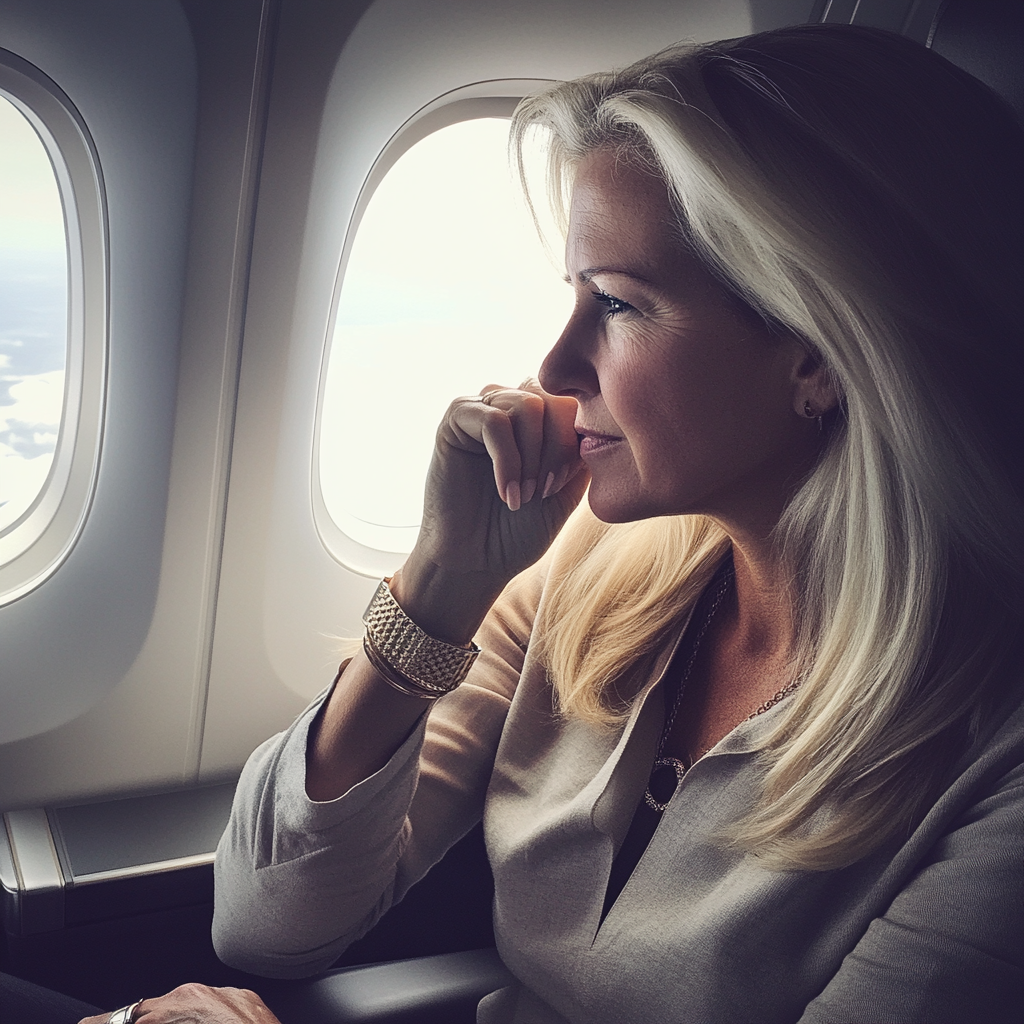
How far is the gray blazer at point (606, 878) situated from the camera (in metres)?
0.84

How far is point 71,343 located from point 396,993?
1.14m

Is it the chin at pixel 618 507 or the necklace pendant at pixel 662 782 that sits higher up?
the chin at pixel 618 507

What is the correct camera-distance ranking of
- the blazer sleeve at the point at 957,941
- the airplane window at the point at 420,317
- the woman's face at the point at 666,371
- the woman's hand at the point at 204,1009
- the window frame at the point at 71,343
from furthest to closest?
1. the airplane window at the point at 420,317
2. the window frame at the point at 71,343
3. the woman's hand at the point at 204,1009
4. the woman's face at the point at 666,371
5. the blazer sleeve at the point at 957,941

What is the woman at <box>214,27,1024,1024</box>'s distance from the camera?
0.90 meters

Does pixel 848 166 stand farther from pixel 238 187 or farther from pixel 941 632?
pixel 238 187

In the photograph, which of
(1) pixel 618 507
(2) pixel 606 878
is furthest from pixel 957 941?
(1) pixel 618 507

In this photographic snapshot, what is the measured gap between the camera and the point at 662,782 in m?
1.15

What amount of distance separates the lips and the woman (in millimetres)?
10

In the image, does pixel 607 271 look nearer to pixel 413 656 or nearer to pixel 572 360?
pixel 572 360

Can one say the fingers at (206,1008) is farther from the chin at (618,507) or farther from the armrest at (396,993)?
the chin at (618,507)

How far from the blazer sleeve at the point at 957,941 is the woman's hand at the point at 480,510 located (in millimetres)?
579

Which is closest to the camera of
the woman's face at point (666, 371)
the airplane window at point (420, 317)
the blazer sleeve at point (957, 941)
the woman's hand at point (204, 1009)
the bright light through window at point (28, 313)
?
the blazer sleeve at point (957, 941)

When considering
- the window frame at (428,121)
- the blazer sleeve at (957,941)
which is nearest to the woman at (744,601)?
the blazer sleeve at (957,941)

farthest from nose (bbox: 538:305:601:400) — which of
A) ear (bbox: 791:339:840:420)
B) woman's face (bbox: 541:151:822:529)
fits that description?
ear (bbox: 791:339:840:420)
